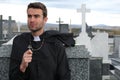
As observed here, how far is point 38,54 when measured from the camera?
3.22m

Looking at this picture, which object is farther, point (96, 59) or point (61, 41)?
point (96, 59)

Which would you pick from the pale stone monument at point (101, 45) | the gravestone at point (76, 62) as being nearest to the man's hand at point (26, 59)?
the gravestone at point (76, 62)

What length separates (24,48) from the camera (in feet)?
10.7

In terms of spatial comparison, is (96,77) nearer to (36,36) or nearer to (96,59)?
(96,59)

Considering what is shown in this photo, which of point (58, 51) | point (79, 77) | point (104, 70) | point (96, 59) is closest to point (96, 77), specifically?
point (96, 59)

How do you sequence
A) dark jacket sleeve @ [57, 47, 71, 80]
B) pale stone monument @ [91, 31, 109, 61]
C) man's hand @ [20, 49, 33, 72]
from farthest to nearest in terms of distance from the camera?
pale stone monument @ [91, 31, 109, 61]
dark jacket sleeve @ [57, 47, 71, 80]
man's hand @ [20, 49, 33, 72]

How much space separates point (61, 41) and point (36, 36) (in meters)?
0.45

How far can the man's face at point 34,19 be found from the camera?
309 cm

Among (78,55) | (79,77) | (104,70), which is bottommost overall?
(104,70)

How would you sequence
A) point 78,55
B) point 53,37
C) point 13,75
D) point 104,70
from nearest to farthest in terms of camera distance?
1. point 13,75
2. point 53,37
3. point 78,55
4. point 104,70

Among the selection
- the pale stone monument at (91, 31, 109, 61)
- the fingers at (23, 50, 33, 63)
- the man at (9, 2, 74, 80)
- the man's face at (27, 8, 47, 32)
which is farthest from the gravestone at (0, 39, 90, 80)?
the pale stone monument at (91, 31, 109, 61)

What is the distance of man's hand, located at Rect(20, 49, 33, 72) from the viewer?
2887 millimetres

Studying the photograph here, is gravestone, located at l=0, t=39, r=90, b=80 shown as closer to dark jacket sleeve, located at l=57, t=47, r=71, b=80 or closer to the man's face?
dark jacket sleeve, located at l=57, t=47, r=71, b=80

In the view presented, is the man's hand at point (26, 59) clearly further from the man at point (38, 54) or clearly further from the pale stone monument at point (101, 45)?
the pale stone monument at point (101, 45)
